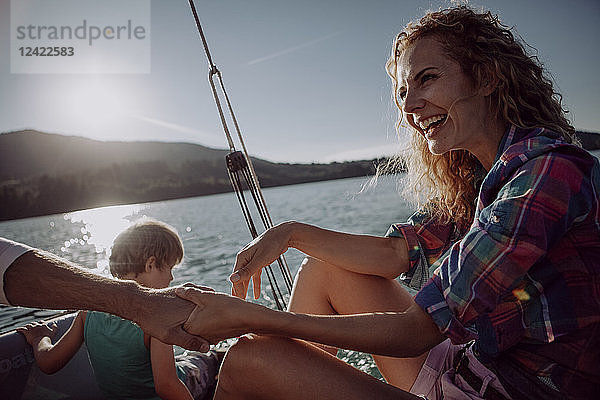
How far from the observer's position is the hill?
179 feet

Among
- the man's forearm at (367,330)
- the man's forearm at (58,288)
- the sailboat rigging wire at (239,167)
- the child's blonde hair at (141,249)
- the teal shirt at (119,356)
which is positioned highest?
the sailboat rigging wire at (239,167)

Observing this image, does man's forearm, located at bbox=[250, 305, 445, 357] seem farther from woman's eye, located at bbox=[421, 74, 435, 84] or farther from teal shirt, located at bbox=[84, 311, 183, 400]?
teal shirt, located at bbox=[84, 311, 183, 400]

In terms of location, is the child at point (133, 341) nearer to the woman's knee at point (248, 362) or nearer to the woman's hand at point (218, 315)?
the woman's hand at point (218, 315)

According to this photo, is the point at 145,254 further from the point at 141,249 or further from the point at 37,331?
the point at 37,331

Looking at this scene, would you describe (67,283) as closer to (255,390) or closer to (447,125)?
(255,390)

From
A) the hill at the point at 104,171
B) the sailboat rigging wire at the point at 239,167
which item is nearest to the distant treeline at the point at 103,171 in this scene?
the hill at the point at 104,171

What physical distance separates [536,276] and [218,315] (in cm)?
77

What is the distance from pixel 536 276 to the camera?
1033 mm

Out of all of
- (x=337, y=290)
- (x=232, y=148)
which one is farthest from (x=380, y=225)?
(x=337, y=290)

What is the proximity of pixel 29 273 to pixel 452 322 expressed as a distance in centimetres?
119

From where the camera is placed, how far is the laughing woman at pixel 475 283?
99 centimetres

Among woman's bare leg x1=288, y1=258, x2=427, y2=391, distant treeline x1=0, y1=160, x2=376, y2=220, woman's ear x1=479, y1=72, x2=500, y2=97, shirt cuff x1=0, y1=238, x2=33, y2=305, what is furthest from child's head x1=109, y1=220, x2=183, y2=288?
distant treeline x1=0, y1=160, x2=376, y2=220

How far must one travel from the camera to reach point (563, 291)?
3.36 feet

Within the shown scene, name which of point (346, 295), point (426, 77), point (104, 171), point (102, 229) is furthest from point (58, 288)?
→ point (104, 171)
